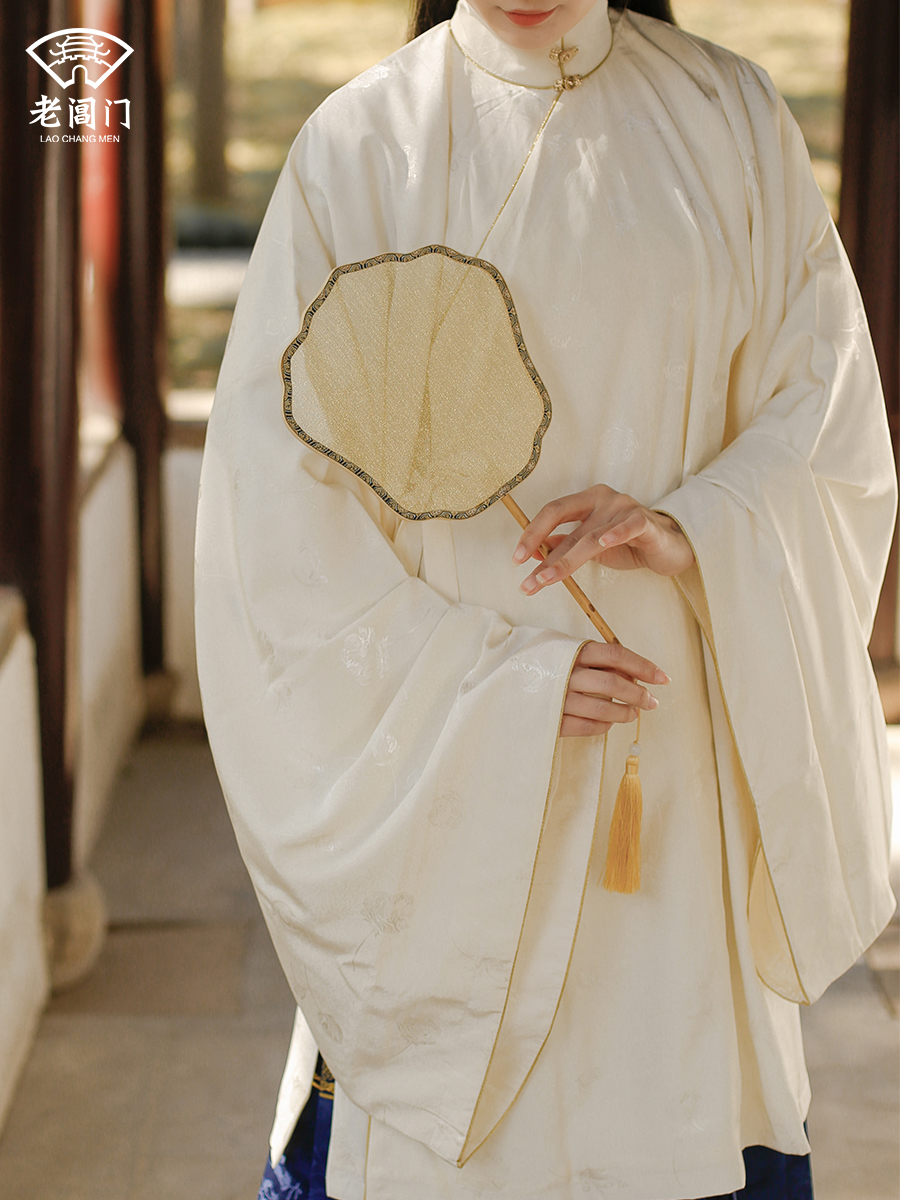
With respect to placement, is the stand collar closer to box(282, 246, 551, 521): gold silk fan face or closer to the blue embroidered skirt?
box(282, 246, 551, 521): gold silk fan face

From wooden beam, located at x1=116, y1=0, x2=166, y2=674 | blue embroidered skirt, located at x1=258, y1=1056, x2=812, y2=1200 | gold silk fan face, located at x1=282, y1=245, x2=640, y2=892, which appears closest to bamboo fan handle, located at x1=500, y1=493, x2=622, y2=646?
gold silk fan face, located at x1=282, y1=245, x2=640, y2=892

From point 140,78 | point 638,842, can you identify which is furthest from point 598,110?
point 140,78

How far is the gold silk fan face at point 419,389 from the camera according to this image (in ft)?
3.57

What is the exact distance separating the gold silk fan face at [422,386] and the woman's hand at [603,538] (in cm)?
3

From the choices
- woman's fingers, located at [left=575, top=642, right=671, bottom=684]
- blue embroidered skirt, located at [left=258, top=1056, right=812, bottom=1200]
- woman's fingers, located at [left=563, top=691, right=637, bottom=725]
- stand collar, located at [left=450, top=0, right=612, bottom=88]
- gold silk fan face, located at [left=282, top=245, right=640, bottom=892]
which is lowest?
blue embroidered skirt, located at [left=258, top=1056, right=812, bottom=1200]

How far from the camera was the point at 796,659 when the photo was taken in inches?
46.4

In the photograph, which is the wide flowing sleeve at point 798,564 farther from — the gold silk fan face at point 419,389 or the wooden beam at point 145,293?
the wooden beam at point 145,293

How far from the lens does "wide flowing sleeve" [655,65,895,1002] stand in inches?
45.9

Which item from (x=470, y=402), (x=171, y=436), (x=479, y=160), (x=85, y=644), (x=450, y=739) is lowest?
(x=85, y=644)

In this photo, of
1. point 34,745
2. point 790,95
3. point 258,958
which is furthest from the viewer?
point 790,95

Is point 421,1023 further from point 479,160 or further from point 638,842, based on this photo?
point 479,160

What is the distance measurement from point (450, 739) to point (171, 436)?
2.44 m

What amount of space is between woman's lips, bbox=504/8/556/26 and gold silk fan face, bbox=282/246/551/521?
0.69 ft

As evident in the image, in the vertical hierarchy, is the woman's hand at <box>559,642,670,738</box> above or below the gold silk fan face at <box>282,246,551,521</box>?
below
